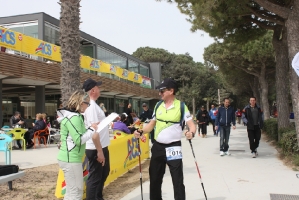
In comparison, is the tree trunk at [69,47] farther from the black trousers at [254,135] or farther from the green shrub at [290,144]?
the green shrub at [290,144]

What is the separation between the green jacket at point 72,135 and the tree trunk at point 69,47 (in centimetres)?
298

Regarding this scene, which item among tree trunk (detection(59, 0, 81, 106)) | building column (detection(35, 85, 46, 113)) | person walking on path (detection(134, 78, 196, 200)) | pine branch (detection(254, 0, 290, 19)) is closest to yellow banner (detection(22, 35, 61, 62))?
building column (detection(35, 85, 46, 113))

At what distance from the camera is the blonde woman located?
3.65 metres

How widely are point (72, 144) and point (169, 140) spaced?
1.23 m

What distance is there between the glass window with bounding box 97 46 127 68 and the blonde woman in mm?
26695

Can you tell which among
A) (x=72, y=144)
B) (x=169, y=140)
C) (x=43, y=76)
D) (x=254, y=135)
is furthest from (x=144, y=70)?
(x=72, y=144)

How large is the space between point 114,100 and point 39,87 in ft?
41.9

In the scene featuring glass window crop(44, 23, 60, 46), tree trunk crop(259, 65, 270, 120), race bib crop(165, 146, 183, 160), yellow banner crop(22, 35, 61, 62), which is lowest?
race bib crop(165, 146, 183, 160)

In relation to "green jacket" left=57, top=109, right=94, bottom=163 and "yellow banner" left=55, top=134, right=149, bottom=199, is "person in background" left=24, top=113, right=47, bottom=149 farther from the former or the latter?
"green jacket" left=57, top=109, right=94, bottom=163

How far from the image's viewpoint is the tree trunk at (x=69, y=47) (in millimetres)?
6699

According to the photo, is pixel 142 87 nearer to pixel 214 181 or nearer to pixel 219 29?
pixel 219 29

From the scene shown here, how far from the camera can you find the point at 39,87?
20.1 meters

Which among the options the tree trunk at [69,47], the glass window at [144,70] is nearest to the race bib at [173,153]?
the tree trunk at [69,47]

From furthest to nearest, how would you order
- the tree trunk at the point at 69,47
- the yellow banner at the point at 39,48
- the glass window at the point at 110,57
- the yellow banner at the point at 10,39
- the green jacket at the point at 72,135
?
the glass window at the point at 110,57
the yellow banner at the point at 39,48
the yellow banner at the point at 10,39
the tree trunk at the point at 69,47
the green jacket at the point at 72,135
